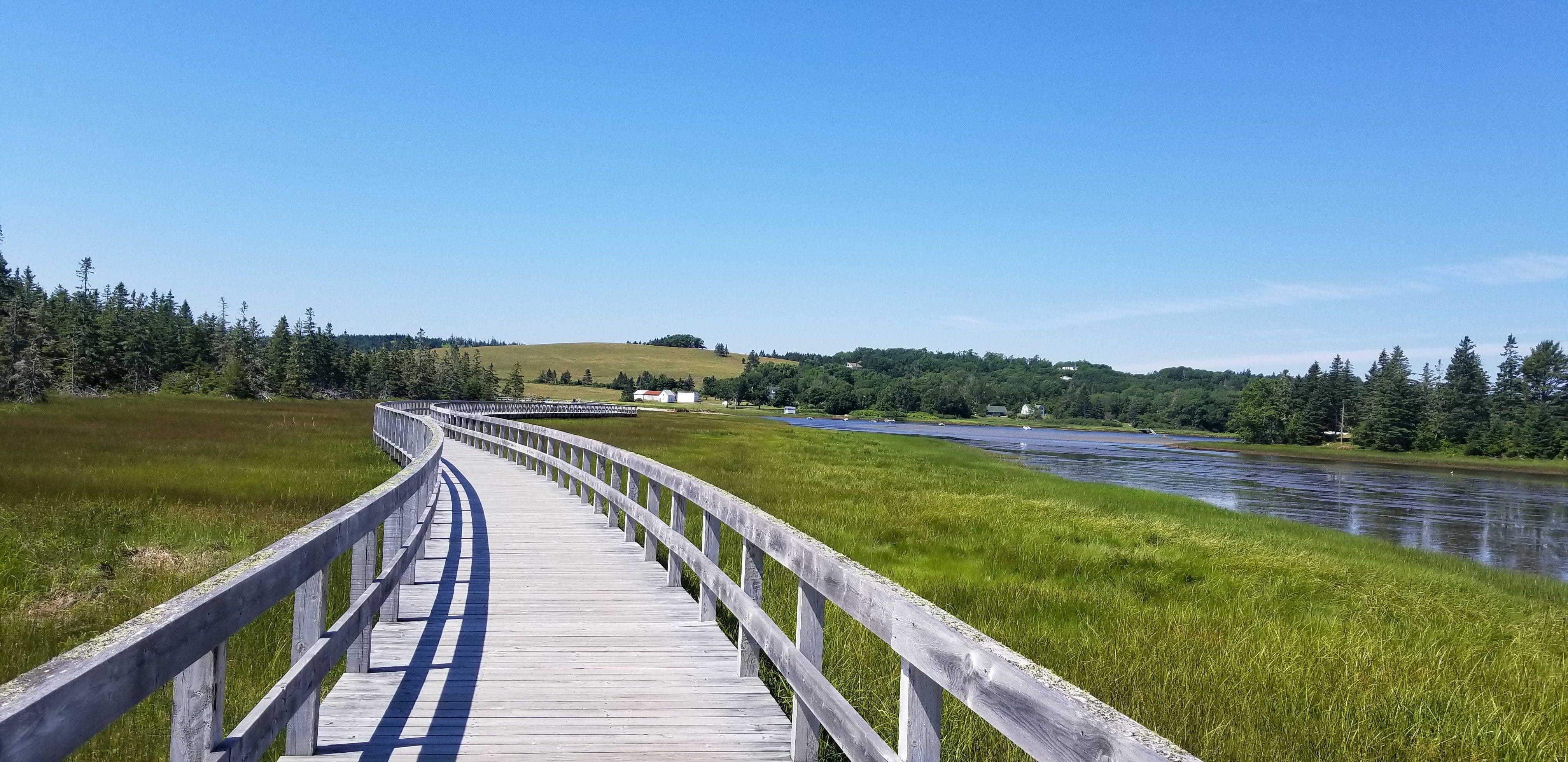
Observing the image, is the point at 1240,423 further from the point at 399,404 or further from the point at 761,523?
the point at 761,523

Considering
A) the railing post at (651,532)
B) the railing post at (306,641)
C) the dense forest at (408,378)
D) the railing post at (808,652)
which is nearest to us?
the railing post at (306,641)

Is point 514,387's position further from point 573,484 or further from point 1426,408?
point 573,484

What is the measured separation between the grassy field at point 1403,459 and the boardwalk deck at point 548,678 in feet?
262

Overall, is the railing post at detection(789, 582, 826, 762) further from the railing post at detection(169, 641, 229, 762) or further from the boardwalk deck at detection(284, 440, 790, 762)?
the railing post at detection(169, 641, 229, 762)

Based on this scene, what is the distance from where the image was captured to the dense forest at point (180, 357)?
65938 millimetres

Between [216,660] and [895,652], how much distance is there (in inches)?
109

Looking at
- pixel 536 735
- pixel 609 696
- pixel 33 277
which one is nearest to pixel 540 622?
pixel 609 696

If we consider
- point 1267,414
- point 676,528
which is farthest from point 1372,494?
point 1267,414

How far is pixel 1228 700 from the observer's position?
6.37 m

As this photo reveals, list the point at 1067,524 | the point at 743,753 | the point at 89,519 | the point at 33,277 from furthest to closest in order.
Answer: the point at 33,277, the point at 1067,524, the point at 89,519, the point at 743,753

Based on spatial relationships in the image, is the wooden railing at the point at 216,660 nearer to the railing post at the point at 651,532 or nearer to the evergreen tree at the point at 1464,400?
the railing post at the point at 651,532

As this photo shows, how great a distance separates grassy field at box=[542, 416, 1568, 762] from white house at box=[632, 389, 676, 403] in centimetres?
16294

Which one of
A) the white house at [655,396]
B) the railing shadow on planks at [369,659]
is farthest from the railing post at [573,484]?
the white house at [655,396]

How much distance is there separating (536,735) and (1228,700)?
443cm
